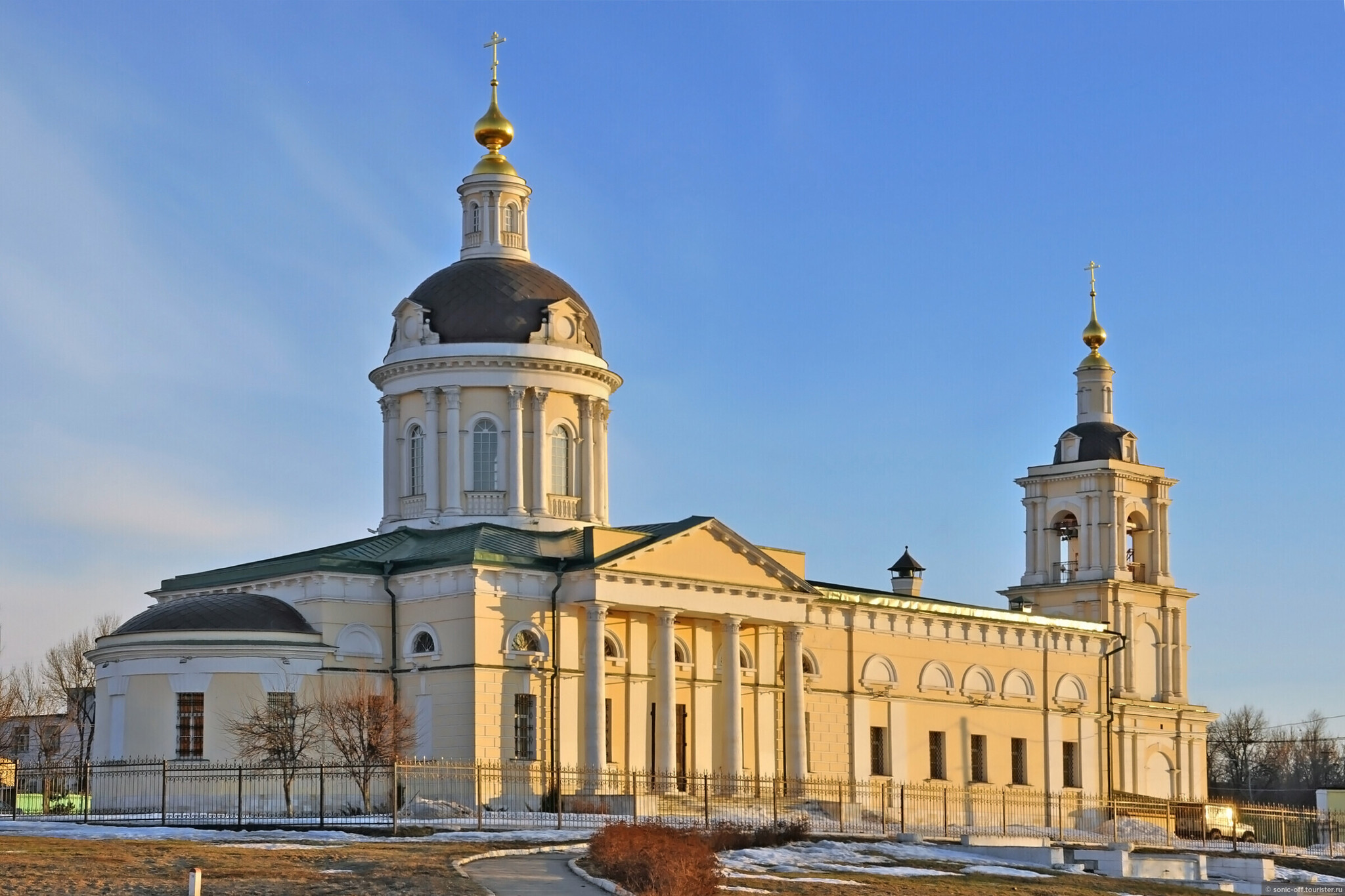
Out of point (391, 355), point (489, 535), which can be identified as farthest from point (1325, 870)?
point (391, 355)

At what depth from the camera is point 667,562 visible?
1875 inches

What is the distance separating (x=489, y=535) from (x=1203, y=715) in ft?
108

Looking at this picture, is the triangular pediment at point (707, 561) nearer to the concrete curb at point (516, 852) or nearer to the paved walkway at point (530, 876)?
the concrete curb at point (516, 852)

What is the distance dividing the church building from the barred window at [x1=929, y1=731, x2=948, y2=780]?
3.8 inches

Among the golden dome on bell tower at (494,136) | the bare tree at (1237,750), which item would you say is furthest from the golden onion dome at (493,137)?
the bare tree at (1237,750)

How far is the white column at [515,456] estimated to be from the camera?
50.2m

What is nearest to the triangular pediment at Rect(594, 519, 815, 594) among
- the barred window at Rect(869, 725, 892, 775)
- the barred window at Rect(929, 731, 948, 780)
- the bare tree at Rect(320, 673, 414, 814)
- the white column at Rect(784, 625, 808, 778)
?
the white column at Rect(784, 625, 808, 778)

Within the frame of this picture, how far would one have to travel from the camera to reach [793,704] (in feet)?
167

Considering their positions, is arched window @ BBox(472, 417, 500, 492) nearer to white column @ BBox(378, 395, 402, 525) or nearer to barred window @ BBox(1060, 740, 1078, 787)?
white column @ BBox(378, 395, 402, 525)

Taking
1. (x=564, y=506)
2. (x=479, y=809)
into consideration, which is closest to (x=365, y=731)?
(x=479, y=809)

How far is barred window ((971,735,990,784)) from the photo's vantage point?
5800 cm

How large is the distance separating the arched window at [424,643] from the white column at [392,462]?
571cm

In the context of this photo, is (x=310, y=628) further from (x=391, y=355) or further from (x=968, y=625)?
(x=968, y=625)

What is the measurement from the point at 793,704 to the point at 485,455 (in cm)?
941
